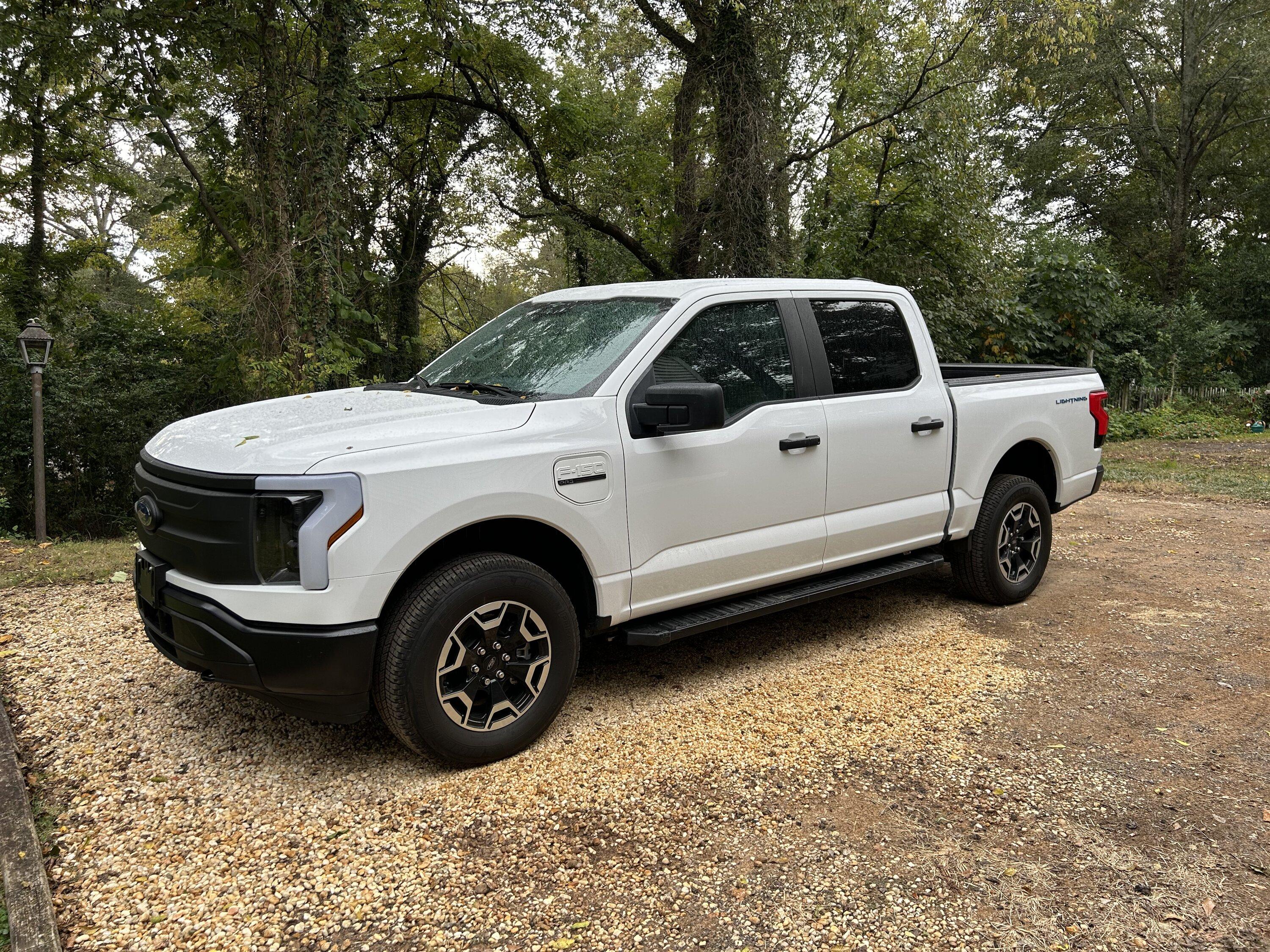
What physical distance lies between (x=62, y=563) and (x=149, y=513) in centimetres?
410

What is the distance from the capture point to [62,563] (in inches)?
262

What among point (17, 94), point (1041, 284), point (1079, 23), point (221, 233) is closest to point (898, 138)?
point (1079, 23)

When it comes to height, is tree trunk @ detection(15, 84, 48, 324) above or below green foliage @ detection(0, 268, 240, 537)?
above

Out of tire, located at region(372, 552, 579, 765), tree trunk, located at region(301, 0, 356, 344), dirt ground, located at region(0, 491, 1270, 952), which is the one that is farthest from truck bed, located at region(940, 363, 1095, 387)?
tree trunk, located at region(301, 0, 356, 344)

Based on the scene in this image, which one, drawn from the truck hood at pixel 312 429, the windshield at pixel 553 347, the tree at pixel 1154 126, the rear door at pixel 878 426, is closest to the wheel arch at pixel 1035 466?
the rear door at pixel 878 426

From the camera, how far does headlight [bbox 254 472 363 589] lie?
2.96m

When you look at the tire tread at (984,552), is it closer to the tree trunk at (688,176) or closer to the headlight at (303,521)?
the headlight at (303,521)

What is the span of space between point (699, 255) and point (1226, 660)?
9803 mm

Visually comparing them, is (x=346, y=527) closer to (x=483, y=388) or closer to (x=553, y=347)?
(x=483, y=388)

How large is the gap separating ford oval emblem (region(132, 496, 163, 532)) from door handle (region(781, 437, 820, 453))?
2697 millimetres

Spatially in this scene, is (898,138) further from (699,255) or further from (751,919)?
(751,919)

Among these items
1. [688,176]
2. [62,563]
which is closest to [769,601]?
[62,563]

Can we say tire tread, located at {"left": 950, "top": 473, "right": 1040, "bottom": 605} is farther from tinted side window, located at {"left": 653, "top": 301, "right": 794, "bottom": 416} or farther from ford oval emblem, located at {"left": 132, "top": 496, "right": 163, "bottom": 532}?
ford oval emblem, located at {"left": 132, "top": 496, "right": 163, "bottom": 532}

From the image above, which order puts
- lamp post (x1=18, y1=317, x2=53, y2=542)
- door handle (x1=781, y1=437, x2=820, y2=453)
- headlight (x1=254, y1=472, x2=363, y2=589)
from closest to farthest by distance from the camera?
headlight (x1=254, y1=472, x2=363, y2=589), door handle (x1=781, y1=437, x2=820, y2=453), lamp post (x1=18, y1=317, x2=53, y2=542)
